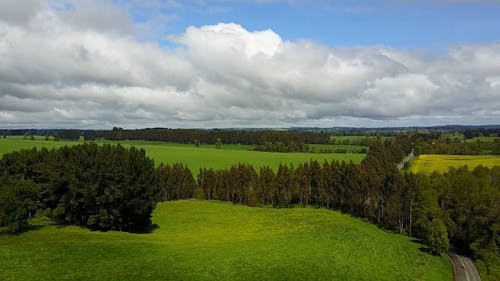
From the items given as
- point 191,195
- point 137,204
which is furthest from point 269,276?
point 191,195

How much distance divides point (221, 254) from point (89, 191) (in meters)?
32.7

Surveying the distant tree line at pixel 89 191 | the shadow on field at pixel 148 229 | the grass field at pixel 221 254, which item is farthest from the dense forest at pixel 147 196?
the grass field at pixel 221 254

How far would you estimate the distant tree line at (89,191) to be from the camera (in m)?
73.4

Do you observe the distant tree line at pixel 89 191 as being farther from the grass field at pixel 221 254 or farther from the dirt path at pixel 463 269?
the dirt path at pixel 463 269

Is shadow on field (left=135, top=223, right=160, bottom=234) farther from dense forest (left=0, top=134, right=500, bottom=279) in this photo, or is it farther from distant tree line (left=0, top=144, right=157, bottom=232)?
dense forest (left=0, top=134, right=500, bottom=279)

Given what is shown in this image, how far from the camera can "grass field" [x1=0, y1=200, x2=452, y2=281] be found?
165 ft

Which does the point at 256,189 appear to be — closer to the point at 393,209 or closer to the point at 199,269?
the point at 393,209

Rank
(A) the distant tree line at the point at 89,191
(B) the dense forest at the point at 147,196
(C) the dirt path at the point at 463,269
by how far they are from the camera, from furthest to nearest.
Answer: (B) the dense forest at the point at 147,196 < (A) the distant tree line at the point at 89,191 < (C) the dirt path at the point at 463,269

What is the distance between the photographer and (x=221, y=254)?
2379 inches

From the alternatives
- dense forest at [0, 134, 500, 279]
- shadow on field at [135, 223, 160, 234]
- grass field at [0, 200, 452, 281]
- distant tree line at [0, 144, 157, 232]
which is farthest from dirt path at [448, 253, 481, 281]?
→ shadow on field at [135, 223, 160, 234]

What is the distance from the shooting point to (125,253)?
57.1 m

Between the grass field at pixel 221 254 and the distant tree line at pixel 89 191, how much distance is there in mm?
4838

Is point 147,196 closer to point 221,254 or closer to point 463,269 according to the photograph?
point 221,254

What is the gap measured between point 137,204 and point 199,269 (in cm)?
3099
